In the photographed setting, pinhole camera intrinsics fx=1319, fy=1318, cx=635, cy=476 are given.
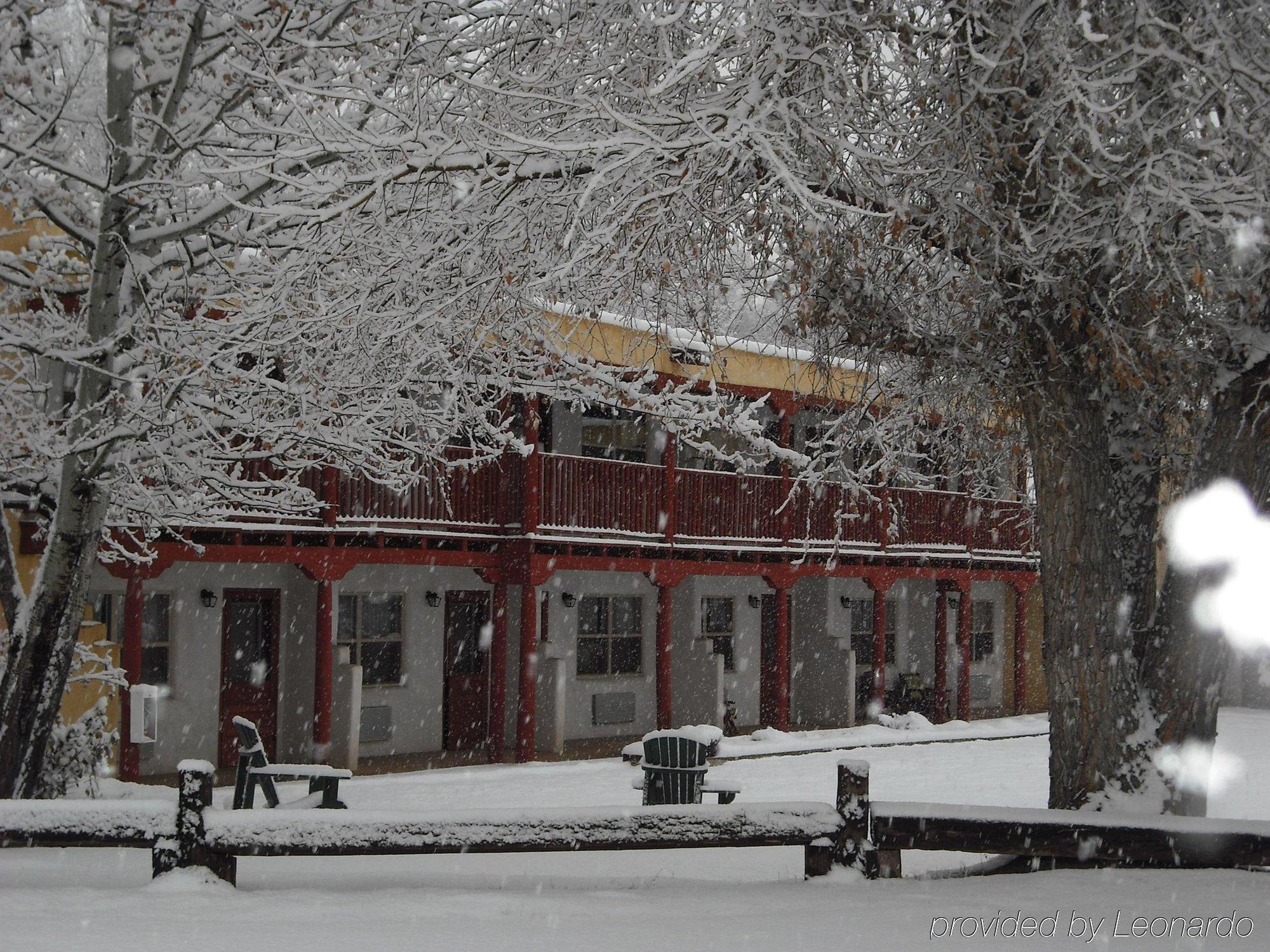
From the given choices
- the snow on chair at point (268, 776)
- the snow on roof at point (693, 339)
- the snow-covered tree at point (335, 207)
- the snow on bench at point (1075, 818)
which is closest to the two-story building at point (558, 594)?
the snow on roof at point (693, 339)

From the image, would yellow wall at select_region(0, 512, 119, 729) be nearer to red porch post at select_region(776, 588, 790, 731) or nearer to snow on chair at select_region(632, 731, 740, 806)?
snow on chair at select_region(632, 731, 740, 806)

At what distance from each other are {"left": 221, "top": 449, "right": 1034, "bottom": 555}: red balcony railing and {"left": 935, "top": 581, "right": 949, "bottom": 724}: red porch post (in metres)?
1.86

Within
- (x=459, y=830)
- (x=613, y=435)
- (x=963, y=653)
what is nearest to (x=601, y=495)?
(x=613, y=435)

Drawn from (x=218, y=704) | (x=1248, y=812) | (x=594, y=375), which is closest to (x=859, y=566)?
(x=1248, y=812)

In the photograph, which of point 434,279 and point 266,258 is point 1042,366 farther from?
point 266,258

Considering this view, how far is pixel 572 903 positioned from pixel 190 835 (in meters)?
2.07

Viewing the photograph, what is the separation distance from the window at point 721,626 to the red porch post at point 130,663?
431 inches

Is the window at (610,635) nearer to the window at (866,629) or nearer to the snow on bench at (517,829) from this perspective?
the window at (866,629)

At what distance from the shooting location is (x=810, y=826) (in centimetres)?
745

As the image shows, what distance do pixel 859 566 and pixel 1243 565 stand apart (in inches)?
652

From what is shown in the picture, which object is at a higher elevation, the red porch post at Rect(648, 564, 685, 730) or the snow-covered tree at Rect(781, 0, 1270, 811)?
the snow-covered tree at Rect(781, 0, 1270, 811)

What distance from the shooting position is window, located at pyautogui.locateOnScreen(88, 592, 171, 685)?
54.7 ft

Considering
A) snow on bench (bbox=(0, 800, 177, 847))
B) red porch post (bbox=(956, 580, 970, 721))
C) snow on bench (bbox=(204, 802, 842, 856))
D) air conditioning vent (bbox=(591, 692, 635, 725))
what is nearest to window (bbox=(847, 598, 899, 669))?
red porch post (bbox=(956, 580, 970, 721))

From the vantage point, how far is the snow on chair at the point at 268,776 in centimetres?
1055
